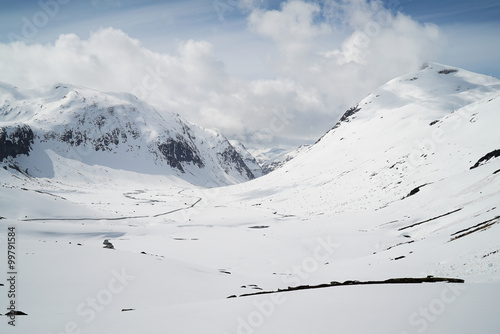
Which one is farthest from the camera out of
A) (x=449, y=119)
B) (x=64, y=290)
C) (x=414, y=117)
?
(x=414, y=117)

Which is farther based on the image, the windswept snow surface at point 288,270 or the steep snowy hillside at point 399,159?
the steep snowy hillside at point 399,159

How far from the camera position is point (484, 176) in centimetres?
4138

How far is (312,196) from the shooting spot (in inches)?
4560

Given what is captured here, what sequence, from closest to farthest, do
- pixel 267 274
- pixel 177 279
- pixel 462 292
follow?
pixel 462 292 → pixel 177 279 → pixel 267 274

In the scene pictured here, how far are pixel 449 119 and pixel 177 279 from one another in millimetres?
124653

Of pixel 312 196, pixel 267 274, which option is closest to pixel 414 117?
Answer: pixel 312 196

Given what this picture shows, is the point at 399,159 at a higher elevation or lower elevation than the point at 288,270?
lower

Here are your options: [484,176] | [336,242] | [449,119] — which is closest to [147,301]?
[336,242]

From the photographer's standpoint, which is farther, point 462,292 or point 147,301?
point 147,301

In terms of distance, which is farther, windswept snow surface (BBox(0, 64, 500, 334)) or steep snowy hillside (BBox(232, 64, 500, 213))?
steep snowy hillside (BBox(232, 64, 500, 213))

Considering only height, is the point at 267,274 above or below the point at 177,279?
below

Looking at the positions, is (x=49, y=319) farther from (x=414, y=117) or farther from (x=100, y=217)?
(x=414, y=117)

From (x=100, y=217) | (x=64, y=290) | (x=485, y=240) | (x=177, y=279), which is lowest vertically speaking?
(x=100, y=217)

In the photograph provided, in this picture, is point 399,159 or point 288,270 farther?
point 399,159
